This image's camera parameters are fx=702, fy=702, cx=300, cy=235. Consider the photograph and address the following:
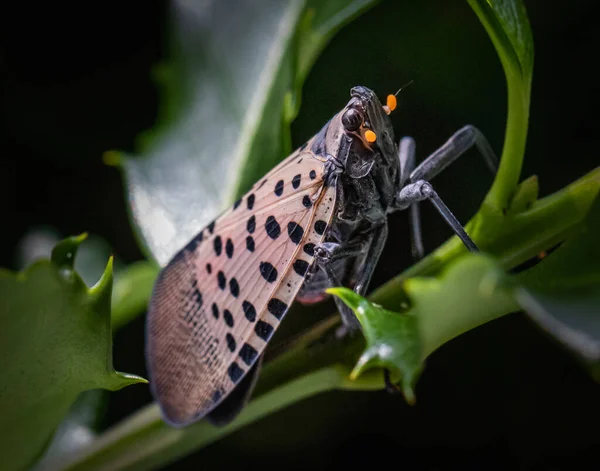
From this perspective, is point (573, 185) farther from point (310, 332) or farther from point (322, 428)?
point (322, 428)

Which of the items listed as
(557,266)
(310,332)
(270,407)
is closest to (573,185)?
(557,266)

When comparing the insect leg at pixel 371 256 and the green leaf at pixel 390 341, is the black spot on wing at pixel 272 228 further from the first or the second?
the green leaf at pixel 390 341

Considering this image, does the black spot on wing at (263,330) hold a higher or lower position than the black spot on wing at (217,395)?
higher

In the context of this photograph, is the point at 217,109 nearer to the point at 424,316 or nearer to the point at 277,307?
the point at 277,307

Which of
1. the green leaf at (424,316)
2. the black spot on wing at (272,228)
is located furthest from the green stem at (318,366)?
the black spot on wing at (272,228)

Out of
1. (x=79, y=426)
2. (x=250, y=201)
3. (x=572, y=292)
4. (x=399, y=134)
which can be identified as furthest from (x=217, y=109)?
(x=572, y=292)

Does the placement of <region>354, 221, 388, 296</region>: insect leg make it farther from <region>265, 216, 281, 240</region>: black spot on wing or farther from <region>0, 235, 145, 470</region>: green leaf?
<region>0, 235, 145, 470</region>: green leaf

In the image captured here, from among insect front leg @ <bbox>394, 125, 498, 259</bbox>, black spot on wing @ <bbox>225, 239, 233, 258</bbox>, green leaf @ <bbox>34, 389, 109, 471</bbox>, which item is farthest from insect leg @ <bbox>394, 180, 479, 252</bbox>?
green leaf @ <bbox>34, 389, 109, 471</bbox>
